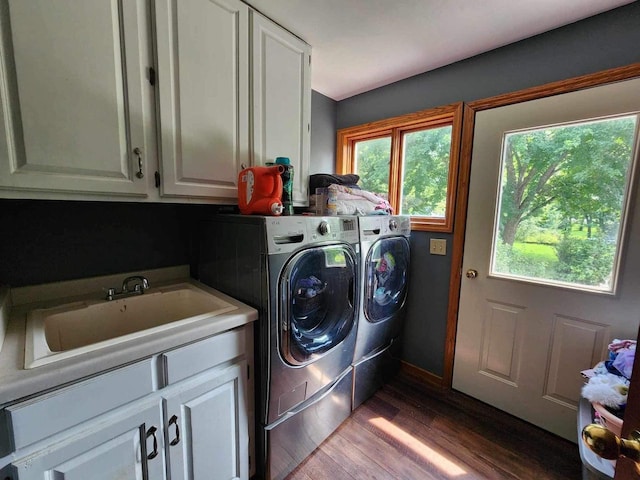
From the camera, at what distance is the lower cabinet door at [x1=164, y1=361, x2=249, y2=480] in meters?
1.00

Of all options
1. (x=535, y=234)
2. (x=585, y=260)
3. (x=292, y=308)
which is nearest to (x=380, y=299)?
(x=292, y=308)

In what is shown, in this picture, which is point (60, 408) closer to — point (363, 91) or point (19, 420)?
point (19, 420)

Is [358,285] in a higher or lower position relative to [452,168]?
lower

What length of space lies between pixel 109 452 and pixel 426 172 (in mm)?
2290

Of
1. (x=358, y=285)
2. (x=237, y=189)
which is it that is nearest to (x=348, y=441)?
(x=358, y=285)

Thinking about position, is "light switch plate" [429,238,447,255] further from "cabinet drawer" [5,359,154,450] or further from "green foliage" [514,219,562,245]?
"cabinet drawer" [5,359,154,450]

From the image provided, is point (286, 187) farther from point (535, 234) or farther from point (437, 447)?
point (437, 447)

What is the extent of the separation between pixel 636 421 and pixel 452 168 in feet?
5.63

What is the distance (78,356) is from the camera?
792 millimetres

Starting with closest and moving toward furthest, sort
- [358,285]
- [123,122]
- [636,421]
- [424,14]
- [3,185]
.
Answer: [636,421] < [3,185] < [123,122] < [424,14] < [358,285]

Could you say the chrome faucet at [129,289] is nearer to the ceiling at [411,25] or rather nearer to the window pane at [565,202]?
the ceiling at [411,25]

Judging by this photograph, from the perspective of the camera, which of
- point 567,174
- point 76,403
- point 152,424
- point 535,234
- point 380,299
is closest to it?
point 76,403

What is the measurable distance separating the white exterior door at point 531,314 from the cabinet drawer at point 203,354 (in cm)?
156

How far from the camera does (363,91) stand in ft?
7.55
